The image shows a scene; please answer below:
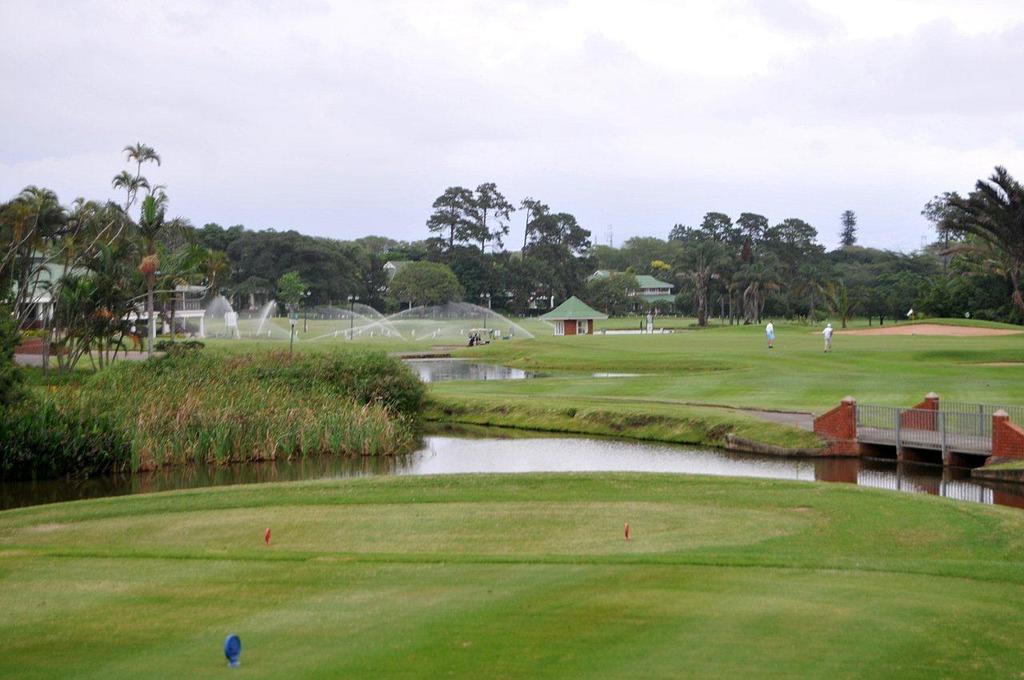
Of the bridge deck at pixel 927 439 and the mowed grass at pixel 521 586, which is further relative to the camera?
the bridge deck at pixel 927 439

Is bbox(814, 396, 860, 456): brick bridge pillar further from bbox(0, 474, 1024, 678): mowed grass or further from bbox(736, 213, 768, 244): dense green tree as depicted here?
bbox(736, 213, 768, 244): dense green tree

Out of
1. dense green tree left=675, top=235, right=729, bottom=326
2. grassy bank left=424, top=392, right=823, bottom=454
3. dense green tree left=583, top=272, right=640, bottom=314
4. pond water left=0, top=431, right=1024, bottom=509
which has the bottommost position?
pond water left=0, top=431, right=1024, bottom=509

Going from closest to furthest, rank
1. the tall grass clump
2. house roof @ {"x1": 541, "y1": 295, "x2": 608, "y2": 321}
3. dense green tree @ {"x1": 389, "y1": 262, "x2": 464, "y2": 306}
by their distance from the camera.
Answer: the tall grass clump < house roof @ {"x1": 541, "y1": 295, "x2": 608, "y2": 321} < dense green tree @ {"x1": 389, "y1": 262, "x2": 464, "y2": 306}

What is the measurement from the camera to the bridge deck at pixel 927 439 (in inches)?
1278

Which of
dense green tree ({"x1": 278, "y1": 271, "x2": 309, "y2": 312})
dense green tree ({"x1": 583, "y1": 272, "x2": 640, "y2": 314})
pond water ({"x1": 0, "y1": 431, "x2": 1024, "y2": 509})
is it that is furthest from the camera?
A: dense green tree ({"x1": 583, "y1": 272, "x2": 640, "y2": 314})

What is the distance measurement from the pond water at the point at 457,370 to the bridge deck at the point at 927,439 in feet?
99.6

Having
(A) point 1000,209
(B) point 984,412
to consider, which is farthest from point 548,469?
(A) point 1000,209

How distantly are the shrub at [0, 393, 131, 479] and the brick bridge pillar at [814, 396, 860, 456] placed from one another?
21208 mm

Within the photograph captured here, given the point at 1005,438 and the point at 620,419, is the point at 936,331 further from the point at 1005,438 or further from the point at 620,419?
the point at 1005,438

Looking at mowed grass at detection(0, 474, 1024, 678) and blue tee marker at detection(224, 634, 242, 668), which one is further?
mowed grass at detection(0, 474, 1024, 678)

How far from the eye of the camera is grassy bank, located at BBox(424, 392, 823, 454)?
37625 mm

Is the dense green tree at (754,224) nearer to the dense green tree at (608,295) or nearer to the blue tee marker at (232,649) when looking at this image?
the dense green tree at (608,295)

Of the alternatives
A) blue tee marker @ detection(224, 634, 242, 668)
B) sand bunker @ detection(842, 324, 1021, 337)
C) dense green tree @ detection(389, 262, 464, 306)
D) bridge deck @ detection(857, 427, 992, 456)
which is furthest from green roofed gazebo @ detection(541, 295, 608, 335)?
blue tee marker @ detection(224, 634, 242, 668)

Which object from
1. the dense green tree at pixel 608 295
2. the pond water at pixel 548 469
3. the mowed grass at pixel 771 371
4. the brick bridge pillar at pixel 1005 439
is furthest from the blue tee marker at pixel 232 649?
the dense green tree at pixel 608 295
